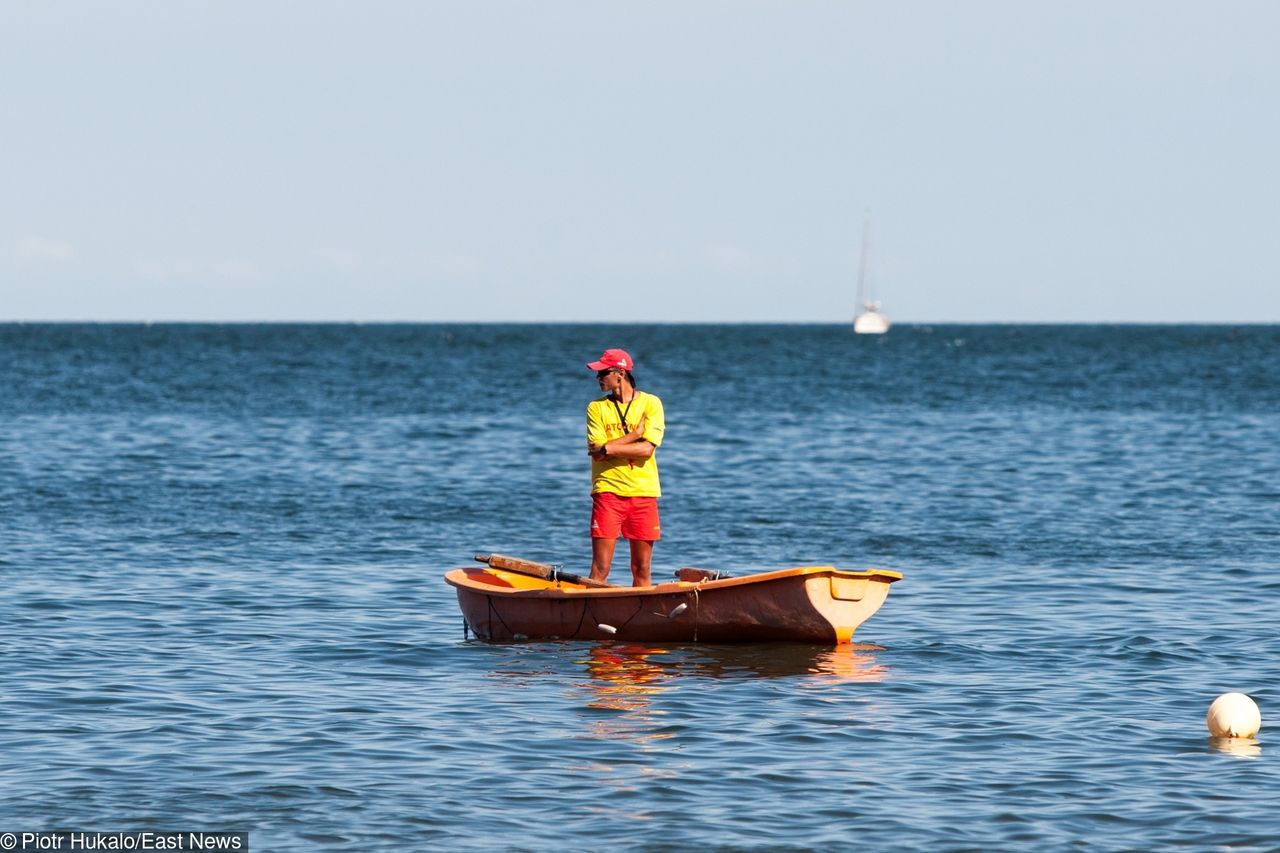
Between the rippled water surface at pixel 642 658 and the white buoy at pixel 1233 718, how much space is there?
5.5 inches

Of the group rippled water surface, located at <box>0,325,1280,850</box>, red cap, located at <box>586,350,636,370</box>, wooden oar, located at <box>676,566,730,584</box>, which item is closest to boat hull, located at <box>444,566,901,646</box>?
rippled water surface, located at <box>0,325,1280,850</box>

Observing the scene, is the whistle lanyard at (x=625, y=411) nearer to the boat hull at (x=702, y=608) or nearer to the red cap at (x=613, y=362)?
the red cap at (x=613, y=362)

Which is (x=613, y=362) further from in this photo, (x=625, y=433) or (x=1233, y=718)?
(x=1233, y=718)

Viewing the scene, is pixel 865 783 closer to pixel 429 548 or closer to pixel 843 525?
pixel 429 548

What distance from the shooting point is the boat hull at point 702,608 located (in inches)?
541

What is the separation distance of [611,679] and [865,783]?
345 centimetres

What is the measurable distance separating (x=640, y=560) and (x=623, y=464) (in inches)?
33.8

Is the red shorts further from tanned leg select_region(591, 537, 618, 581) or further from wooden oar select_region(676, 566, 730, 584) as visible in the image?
wooden oar select_region(676, 566, 730, 584)

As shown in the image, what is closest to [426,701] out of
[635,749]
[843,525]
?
[635,749]

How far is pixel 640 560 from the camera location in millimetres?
14688

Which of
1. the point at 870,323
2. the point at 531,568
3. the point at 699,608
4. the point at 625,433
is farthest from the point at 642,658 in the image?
the point at 870,323

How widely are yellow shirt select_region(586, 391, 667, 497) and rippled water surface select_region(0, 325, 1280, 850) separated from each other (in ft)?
4.35

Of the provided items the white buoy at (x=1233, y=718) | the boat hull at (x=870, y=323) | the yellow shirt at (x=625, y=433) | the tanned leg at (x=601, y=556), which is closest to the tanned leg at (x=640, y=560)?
the tanned leg at (x=601, y=556)

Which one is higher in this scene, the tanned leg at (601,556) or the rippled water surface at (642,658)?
the tanned leg at (601,556)
